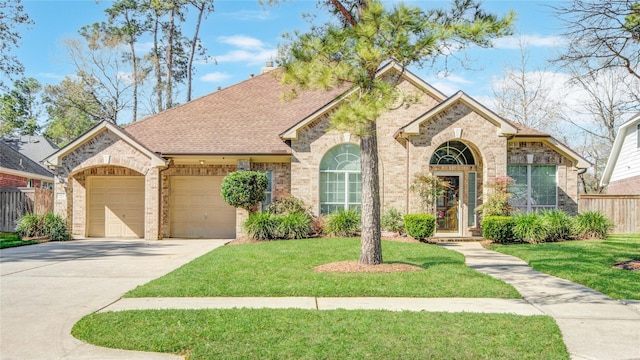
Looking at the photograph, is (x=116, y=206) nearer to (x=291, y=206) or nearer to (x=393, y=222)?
(x=291, y=206)

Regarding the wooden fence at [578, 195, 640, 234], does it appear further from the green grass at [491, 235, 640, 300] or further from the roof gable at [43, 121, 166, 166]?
the roof gable at [43, 121, 166, 166]

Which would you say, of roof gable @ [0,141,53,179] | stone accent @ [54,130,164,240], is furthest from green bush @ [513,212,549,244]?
roof gable @ [0,141,53,179]

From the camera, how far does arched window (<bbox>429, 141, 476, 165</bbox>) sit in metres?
18.1

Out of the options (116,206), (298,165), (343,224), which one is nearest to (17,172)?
(116,206)

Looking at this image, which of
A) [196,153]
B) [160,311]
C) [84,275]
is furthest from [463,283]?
[196,153]

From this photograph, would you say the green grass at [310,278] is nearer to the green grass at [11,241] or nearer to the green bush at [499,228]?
the green bush at [499,228]

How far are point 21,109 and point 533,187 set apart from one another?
50.9 m

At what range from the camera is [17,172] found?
28203 millimetres

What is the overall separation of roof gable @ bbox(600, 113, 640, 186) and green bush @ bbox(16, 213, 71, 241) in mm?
25535

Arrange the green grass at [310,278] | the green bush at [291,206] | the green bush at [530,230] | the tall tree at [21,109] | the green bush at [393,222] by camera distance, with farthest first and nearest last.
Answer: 1. the tall tree at [21,109]
2. the green bush at [291,206]
3. the green bush at [393,222]
4. the green bush at [530,230]
5. the green grass at [310,278]

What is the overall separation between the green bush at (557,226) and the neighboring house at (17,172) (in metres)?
23.8

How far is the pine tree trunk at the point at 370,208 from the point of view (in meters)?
10.2

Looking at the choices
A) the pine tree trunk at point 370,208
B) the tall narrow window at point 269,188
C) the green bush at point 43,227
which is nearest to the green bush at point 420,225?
the tall narrow window at point 269,188

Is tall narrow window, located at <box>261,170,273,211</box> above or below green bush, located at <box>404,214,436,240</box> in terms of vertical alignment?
Result: above
